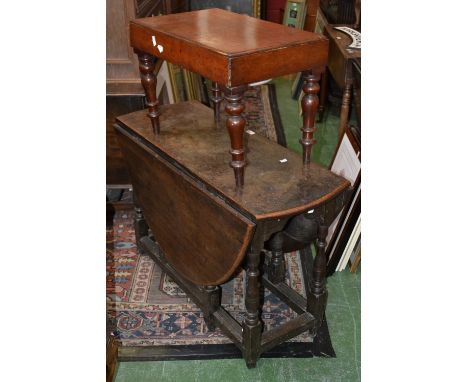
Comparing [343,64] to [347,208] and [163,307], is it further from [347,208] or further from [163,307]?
[163,307]

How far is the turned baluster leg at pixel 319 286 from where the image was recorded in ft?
7.57

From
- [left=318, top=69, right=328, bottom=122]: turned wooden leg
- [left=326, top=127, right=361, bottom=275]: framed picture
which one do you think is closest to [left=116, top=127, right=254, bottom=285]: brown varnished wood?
[left=326, top=127, right=361, bottom=275]: framed picture

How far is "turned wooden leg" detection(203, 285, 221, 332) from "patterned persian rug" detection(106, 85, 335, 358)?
0.19 feet

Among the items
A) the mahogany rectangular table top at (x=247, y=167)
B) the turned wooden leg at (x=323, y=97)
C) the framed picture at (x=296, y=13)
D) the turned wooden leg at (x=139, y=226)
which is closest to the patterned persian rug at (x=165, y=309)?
the turned wooden leg at (x=139, y=226)

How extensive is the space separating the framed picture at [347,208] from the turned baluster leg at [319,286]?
484 millimetres

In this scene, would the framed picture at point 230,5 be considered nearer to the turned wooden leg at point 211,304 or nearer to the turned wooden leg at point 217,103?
the turned wooden leg at point 217,103

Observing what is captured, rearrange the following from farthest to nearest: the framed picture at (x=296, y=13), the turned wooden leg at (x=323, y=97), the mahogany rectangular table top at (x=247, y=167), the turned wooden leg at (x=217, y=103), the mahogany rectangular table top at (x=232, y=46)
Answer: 1. the framed picture at (x=296, y=13)
2. the turned wooden leg at (x=323, y=97)
3. the turned wooden leg at (x=217, y=103)
4. the mahogany rectangular table top at (x=247, y=167)
5. the mahogany rectangular table top at (x=232, y=46)

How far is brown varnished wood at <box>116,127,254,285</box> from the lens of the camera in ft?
6.65

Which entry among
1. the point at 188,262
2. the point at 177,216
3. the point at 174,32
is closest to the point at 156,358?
the point at 188,262

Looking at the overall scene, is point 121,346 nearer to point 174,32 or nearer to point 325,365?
point 325,365

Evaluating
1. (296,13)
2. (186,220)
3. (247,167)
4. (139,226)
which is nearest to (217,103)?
(247,167)

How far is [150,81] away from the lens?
7.95 ft

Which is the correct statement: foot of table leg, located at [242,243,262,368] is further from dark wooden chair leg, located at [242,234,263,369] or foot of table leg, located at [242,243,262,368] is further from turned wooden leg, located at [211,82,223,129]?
turned wooden leg, located at [211,82,223,129]

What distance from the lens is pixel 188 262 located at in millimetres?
2432
